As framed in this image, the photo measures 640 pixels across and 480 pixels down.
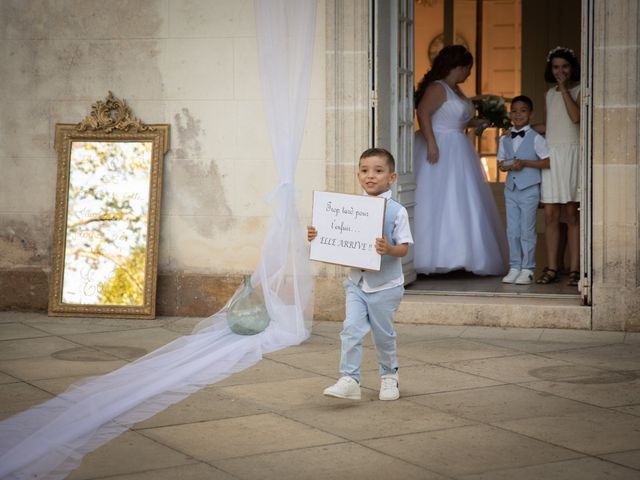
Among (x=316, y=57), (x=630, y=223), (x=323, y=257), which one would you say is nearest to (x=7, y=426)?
(x=323, y=257)

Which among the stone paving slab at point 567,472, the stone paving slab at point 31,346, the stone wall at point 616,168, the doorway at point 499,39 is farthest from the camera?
the doorway at point 499,39

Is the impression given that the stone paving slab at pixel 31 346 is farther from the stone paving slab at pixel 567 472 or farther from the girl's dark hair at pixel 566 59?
the girl's dark hair at pixel 566 59

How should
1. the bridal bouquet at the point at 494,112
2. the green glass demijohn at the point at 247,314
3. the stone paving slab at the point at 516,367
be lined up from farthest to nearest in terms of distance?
the bridal bouquet at the point at 494,112
the green glass demijohn at the point at 247,314
the stone paving slab at the point at 516,367

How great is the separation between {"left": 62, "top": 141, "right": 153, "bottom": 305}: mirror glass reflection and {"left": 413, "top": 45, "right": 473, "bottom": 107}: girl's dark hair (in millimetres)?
2705

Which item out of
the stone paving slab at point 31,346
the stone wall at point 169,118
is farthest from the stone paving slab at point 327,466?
the stone wall at point 169,118

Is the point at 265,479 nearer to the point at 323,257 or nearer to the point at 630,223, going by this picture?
the point at 323,257

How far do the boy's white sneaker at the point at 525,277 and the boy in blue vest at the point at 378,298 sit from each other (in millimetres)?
3554

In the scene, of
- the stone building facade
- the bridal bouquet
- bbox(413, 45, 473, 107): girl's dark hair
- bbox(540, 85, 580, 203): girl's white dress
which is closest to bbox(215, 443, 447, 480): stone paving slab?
the stone building facade

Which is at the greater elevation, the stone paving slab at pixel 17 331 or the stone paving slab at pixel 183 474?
the stone paving slab at pixel 17 331

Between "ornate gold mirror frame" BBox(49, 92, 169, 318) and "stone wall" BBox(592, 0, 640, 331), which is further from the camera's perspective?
"ornate gold mirror frame" BBox(49, 92, 169, 318)

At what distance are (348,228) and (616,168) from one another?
2802 millimetres

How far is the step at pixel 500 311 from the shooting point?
791cm

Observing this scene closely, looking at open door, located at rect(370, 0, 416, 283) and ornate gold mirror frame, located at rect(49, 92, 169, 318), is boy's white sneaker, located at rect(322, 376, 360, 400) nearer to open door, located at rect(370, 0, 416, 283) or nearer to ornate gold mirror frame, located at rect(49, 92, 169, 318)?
open door, located at rect(370, 0, 416, 283)

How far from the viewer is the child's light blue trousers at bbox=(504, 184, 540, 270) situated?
9227 mm
